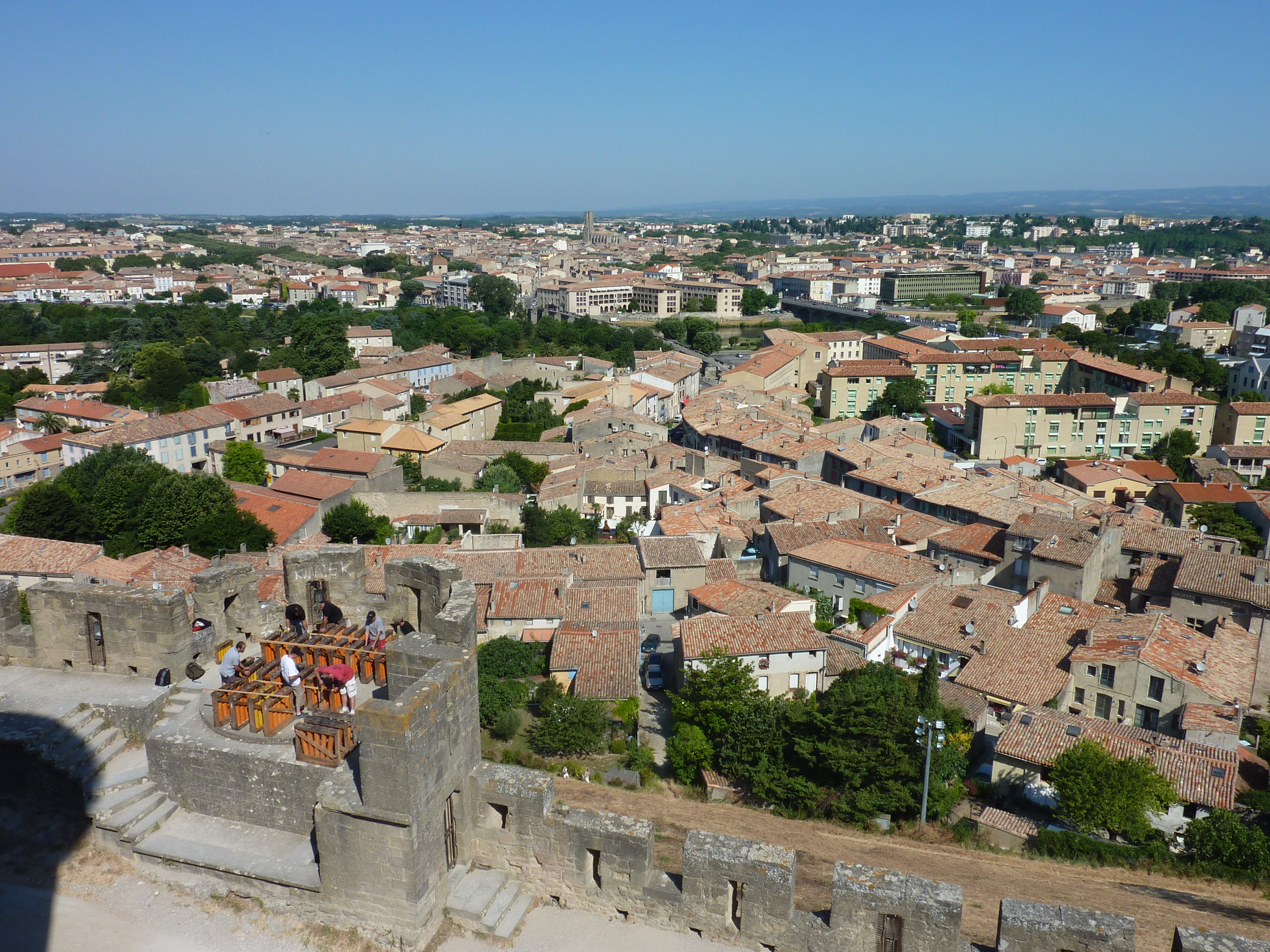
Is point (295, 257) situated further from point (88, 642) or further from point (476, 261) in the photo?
point (88, 642)

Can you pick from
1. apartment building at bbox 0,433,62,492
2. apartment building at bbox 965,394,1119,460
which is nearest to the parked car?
apartment building at bbox 965,394,1119,460

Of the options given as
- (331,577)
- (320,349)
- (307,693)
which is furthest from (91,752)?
(320,349)

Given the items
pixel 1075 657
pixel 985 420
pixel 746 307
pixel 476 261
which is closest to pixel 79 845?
pixel 1075 657

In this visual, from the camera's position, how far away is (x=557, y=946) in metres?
7.31

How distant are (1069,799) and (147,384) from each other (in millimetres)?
59628

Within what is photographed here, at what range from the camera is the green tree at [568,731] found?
15281 millimetres

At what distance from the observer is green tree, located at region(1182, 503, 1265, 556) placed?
31.3m

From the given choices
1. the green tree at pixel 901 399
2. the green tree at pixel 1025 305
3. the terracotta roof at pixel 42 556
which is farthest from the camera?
the green tree at pixel 1025 305

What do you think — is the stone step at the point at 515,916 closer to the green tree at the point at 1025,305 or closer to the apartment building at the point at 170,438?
the apartment building at the point at 170,438

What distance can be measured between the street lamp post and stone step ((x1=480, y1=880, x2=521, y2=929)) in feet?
25.6

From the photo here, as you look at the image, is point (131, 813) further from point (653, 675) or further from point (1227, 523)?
point (1227, 523)

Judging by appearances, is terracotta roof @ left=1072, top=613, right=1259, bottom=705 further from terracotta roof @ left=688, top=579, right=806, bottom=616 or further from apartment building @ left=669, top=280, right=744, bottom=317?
apartment building @ left=669, top=280, right=744, bottom=317

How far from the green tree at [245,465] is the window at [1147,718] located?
119 feet

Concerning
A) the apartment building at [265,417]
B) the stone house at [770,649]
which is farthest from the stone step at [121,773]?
the apartment building at [265,417]
